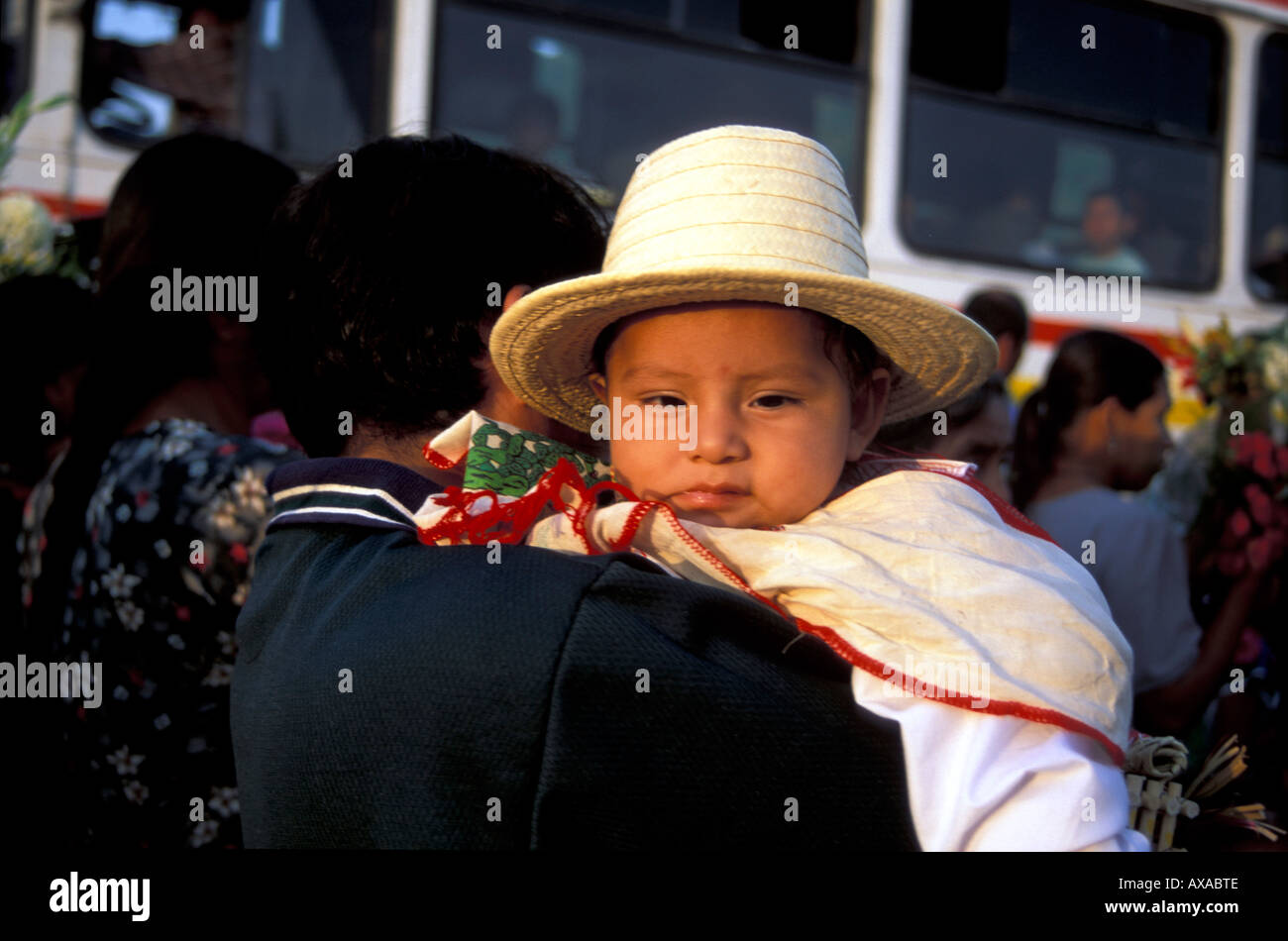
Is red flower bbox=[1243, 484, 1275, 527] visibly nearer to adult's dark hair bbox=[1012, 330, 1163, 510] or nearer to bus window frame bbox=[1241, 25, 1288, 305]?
adult's dark hair bbox=[1012, 330, 1163, 510]

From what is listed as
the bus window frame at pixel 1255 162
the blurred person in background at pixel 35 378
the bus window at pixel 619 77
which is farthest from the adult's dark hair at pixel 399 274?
the bus window frame at pixel 1255 162

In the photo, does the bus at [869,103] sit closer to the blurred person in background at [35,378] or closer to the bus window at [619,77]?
the bus window at [619,77]

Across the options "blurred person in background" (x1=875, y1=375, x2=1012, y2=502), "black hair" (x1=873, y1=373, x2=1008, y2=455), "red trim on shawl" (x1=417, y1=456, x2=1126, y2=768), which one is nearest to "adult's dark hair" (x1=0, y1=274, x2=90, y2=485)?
"red trim on shawl" (x1=417, y1=456, x2=1126, y2=768)

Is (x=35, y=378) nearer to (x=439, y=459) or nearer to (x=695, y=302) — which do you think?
(x=439, y=459)

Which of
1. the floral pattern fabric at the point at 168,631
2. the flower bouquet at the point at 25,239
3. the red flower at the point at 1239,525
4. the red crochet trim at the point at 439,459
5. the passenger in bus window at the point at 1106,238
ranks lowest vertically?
the floral pattern fabric at the point at 168,631

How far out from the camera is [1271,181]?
19.5 feet

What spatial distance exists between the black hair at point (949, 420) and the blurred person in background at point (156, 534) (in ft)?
5.06

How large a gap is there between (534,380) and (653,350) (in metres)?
0.18

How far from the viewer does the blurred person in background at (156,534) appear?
1878 millimetres

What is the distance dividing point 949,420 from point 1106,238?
299 cm

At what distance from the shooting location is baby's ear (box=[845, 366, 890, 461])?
5.18 ft

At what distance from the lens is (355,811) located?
46.1 inches

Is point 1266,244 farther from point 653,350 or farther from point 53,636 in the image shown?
point 53,636

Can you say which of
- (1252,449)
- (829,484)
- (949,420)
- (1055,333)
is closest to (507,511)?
(829,484)
